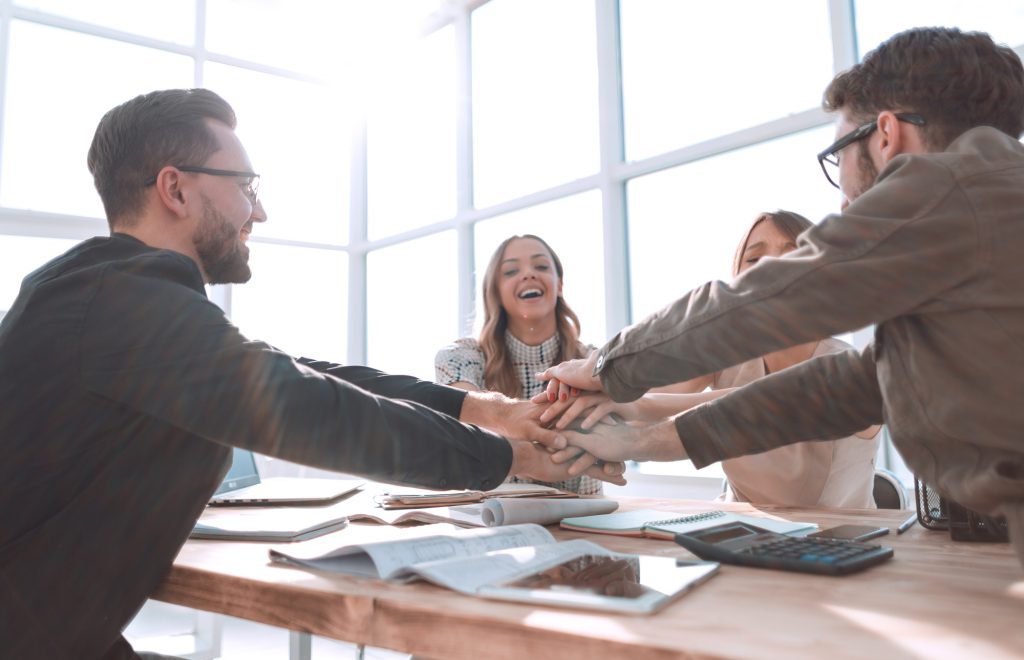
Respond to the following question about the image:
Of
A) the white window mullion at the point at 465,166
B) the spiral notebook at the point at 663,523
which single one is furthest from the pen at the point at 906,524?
the white window mullion at the point at 465,166

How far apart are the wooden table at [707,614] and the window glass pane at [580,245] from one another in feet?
10.3

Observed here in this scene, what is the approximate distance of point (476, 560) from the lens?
89 cm

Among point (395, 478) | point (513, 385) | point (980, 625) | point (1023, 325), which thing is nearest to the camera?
point (980, 625)

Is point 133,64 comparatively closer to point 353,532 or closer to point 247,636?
point 247,636

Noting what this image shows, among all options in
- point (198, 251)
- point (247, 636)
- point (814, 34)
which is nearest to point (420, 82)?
point (814, 34)

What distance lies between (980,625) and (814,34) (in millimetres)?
3273

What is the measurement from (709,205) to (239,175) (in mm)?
2696

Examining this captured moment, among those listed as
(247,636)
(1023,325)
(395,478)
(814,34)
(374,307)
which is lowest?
(247,636)

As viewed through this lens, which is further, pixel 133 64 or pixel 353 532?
pixel 133 64

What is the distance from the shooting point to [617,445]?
5.24 feet

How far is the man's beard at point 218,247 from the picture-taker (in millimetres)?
1452

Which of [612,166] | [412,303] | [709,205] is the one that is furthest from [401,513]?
[412,303]

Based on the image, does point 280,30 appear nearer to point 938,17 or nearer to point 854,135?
point 938,17

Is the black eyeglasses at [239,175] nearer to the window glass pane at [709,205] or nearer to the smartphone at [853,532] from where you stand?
the smartphone at [853,532]
